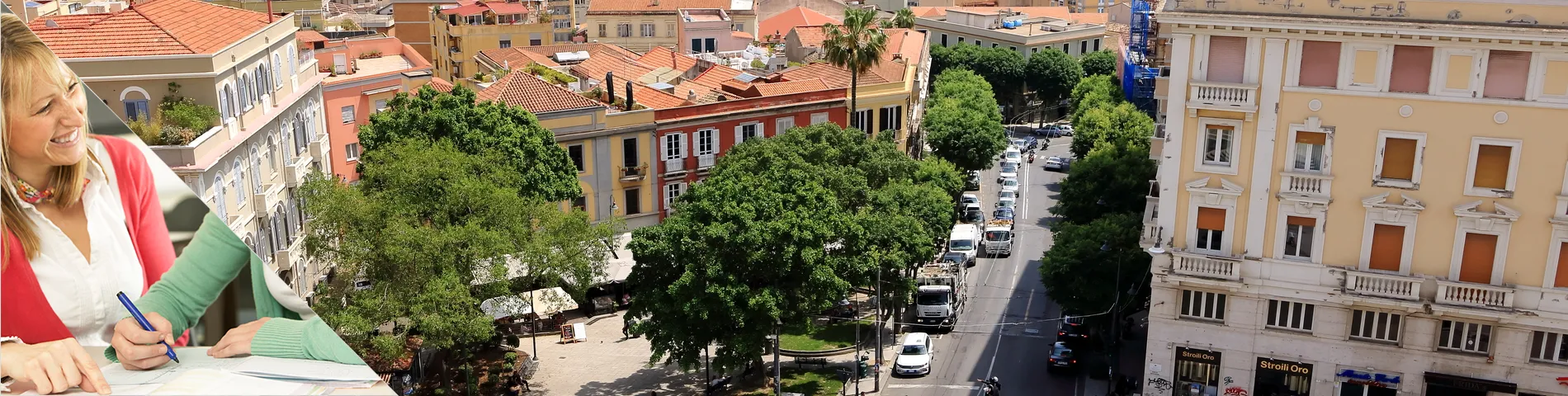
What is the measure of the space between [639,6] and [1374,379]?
80942mm

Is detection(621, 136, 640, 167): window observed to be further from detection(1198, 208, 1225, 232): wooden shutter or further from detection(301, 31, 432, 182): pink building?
detection(1198, 208, 1225, 232): wooden shutter

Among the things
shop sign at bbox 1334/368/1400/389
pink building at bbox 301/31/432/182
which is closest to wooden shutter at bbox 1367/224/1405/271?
shop sign at bbox 1334/368/1400/389

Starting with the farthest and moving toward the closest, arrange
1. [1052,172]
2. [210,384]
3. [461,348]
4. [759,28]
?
[759,28] < [1052,172] < [461,348] < [210,384]

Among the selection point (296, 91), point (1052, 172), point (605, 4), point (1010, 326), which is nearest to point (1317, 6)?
point (1010, 326)

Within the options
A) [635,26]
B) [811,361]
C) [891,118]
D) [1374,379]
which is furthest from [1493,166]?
[635,26]

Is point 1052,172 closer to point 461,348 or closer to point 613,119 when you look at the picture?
point 613,119

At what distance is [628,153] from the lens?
62.6 m

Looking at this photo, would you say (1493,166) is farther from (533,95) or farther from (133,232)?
(533,95)

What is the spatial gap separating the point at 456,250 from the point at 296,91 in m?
13.9

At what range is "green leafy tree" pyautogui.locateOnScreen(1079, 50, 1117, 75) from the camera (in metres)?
112

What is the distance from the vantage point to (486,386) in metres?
45.6

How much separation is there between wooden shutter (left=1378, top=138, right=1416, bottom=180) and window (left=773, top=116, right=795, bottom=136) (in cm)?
3578

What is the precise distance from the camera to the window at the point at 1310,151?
120 feet

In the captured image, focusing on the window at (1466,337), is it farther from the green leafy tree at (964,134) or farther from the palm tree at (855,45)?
the green leafy tree at (964,134)
